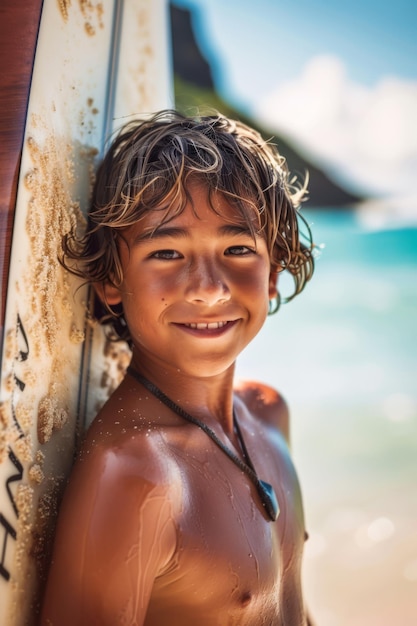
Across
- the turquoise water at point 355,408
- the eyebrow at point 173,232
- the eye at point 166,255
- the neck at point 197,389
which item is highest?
the eyebrow at point 173,232

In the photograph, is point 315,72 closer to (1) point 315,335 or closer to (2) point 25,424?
(1) point 315,335

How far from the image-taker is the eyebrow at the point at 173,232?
1506 mm

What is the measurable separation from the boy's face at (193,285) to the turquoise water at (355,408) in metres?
0.48

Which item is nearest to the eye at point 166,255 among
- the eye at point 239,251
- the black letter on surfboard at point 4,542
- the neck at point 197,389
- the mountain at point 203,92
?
the eye at point 239,251

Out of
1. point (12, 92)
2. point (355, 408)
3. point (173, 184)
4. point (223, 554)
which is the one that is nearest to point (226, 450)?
point (223, 554)

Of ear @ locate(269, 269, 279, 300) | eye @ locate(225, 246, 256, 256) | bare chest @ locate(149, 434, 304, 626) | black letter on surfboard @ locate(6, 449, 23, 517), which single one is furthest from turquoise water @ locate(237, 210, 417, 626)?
black letter on surfboard @ locate(6, 449, 23, 517)

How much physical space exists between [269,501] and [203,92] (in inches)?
263

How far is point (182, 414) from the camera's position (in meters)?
1.57

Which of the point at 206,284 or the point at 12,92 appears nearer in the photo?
the point at 12,92

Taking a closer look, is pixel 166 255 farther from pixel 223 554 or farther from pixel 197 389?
pixel 223 554

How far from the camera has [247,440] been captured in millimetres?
1785

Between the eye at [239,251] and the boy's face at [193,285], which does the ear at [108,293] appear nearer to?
the boy's face at [193,285]

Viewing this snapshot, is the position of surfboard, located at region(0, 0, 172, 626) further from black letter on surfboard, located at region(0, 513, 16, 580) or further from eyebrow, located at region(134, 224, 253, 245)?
eyebrow, located at region(134, 224, 253, 245)

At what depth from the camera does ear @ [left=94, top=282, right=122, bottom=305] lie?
64.7 inches
